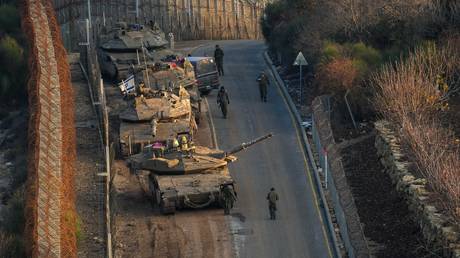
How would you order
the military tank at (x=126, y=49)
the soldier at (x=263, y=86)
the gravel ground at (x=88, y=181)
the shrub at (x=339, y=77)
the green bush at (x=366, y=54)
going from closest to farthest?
the gravel ground at (x=88, y=181)
the shrub at (x=339, y=77)
the green bush at (x=366, y=54)
the soldier at (x=263, y=86)
the military tank at (x=126, y=49)

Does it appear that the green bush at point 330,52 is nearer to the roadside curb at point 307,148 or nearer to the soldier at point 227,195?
the roadside curb at point 307,148

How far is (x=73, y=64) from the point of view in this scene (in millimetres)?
57469

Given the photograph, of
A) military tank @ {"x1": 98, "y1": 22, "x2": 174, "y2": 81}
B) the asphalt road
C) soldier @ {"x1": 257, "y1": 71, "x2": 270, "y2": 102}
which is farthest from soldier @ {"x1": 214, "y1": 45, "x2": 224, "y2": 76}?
soldier @ {"x1": 257, "y1": 71, "x2": 270, "y2": 102}

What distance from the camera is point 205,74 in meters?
51.1

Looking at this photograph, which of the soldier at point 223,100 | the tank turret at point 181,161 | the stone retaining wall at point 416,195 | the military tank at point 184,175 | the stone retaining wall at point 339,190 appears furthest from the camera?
the soldier at point 223,100

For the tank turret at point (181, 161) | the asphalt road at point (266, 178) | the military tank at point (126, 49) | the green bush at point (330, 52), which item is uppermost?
the green bush at point (330, 52)

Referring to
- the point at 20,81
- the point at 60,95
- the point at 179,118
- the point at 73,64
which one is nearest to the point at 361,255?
the point at 179,118

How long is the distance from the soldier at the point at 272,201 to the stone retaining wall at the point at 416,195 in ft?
11.8

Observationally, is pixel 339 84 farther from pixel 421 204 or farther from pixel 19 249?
pixel 19 249

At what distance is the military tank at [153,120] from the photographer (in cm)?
4084

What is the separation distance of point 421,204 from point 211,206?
7.70 metres

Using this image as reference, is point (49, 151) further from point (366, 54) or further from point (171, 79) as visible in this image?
point (366, 54)

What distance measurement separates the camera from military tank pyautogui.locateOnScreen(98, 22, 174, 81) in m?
52.0

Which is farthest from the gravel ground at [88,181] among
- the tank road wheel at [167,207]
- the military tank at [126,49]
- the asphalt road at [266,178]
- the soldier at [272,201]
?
the soldier at [272,201]
